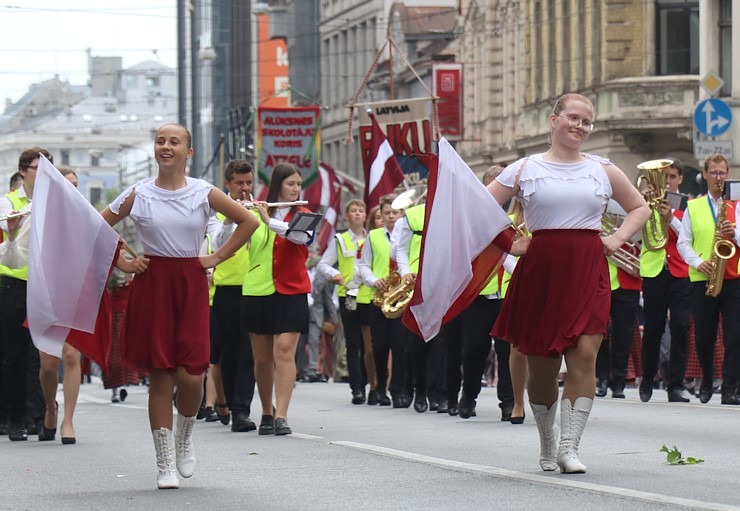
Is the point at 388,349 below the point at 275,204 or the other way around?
below

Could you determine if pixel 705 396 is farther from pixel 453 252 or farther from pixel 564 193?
pixel 564 193

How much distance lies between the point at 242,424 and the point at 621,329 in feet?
16.0

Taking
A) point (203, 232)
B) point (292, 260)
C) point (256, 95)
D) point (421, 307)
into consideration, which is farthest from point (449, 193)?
point (256, 95)

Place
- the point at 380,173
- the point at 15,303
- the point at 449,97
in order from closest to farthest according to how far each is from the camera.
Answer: the point at 15,303 < the point at 380,173 < the point at 449,97

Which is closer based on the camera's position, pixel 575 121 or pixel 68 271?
pixel 575 121

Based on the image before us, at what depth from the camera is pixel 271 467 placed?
37.8ft

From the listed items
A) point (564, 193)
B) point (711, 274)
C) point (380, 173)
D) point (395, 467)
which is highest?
point (380, 173)

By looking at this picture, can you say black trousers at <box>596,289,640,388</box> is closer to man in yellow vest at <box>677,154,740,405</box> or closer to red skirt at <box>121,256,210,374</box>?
man in yellow vest at <box>677,154,740,405</box>

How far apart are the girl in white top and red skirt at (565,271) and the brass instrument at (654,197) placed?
6644 millimetres

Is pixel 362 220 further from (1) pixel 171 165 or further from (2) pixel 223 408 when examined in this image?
(1) pixel 171 165

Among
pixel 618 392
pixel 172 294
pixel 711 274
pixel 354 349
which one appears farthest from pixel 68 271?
pixel 354 349

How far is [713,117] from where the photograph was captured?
2653cm

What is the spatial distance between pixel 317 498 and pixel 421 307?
1.73 m

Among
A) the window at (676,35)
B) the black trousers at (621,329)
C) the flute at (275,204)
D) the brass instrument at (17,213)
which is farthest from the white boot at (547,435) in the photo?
the window at (676,35)
